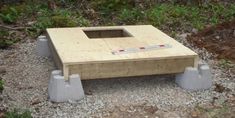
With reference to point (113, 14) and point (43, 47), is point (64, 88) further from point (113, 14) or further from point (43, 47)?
point (113, 14)

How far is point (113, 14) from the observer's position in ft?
24.2

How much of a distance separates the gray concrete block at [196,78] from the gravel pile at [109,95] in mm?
66

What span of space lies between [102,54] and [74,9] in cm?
341

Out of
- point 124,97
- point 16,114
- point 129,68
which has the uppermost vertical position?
point 129,68

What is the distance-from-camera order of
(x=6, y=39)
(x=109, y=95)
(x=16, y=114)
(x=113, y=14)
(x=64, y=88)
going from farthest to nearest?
(x=113, y=14) → (x=6, y=39) → (x=109, y=95) → (x=64, y=88) → (x=16, y=114)

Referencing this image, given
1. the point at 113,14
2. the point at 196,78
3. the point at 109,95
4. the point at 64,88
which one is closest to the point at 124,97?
the point at 109,95

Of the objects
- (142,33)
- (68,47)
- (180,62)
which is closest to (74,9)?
(142,33)

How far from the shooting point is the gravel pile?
395cm

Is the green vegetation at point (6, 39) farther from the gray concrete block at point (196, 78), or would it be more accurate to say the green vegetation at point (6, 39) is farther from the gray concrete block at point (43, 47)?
the gray concrete block at point (196, 78)

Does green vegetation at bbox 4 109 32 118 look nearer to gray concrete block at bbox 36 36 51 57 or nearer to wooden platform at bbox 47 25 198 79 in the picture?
wooden platform at bbox 47 25 198 79

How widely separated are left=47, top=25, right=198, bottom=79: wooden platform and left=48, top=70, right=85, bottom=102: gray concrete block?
70 millimetres

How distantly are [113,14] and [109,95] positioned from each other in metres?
3.28

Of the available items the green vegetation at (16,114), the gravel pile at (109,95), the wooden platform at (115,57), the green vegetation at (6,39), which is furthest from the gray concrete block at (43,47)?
the green vegetation at (16,114)

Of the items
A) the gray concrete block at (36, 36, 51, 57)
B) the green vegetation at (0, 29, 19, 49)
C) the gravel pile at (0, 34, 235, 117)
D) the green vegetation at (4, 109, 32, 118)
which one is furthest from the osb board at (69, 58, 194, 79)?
the green vegetation at (0, 29, 19, 49)
